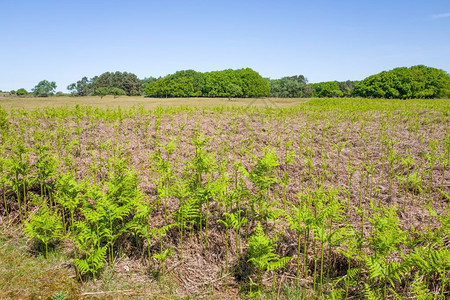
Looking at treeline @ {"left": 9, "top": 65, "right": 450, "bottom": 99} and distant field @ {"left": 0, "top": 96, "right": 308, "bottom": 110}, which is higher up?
treeline @ {"left": 9, "top": 65, "right": 450, "bottom": 99}

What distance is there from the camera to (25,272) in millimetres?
4414

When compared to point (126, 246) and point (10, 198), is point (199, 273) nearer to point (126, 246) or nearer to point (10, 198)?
point (126, 246)

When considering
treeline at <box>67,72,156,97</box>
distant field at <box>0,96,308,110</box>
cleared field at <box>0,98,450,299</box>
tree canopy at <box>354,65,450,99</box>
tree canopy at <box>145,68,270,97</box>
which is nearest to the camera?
cleared field at <box>0,98,450,299</box>

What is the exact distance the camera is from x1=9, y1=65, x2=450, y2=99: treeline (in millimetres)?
73500

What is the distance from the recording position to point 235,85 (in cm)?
8638

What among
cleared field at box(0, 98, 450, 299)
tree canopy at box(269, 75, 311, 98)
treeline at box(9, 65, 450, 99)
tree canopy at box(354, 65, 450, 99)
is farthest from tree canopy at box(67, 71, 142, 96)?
cleared field at box(0, 98, 450, 299)

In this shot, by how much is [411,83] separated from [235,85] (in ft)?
159

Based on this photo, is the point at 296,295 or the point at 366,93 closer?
the point at 296,295

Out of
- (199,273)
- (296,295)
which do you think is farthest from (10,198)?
(296,295)

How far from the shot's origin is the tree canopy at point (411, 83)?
7181cm

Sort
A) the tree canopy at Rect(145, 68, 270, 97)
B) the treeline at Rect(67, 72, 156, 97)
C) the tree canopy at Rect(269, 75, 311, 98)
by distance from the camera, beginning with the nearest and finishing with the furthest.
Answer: the tree canopy at Rect(145, 68, 270, 97) → the treeline at Rect(67, 72, 156, 97) → the tree canopy at Rect(269, 75, 311, 98)

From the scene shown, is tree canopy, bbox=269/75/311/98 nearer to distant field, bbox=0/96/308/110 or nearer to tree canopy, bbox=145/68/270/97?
tree canopy, bbox=145/68/270/97

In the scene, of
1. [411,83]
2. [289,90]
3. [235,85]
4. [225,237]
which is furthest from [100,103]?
[289,90]

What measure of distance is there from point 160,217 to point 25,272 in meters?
2.32
